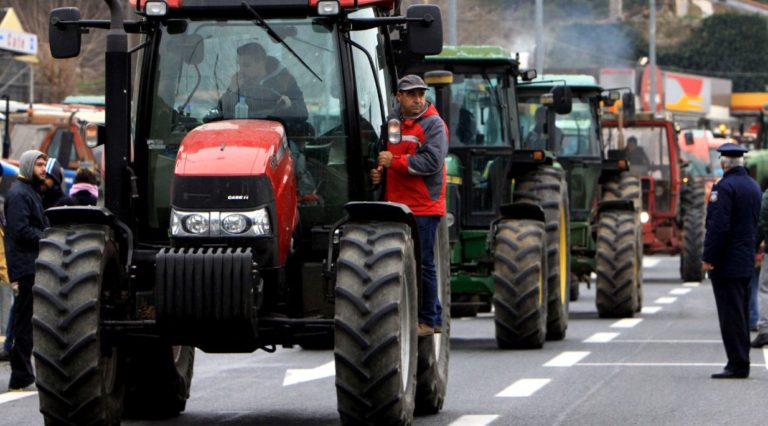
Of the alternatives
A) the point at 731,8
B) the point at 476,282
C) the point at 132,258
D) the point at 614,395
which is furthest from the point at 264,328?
the point at 731,8

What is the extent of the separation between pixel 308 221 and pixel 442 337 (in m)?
1.87

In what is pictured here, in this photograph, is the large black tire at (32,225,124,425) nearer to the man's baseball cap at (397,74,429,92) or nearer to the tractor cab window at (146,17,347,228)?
the tractor cab window at (146,17,347,228)

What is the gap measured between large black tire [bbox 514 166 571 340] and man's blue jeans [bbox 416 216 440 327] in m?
7.25

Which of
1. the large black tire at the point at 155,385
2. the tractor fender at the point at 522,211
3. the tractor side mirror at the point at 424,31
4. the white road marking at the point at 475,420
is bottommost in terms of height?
the white road marking at the point at 475,420

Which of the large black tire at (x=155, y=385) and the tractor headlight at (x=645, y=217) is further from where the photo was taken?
the tractor headlight at (x=645, y=217)

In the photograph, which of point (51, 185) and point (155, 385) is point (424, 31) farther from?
point (51, 185)

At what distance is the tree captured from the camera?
9219cm

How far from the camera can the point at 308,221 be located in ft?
37.1

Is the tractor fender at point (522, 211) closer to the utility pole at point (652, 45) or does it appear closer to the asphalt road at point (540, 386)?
the asphalt road at point (540, 386)

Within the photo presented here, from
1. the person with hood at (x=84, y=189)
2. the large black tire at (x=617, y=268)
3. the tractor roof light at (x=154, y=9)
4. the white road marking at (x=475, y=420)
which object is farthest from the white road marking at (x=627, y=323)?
the tractor roof light at (x=154, y=9)

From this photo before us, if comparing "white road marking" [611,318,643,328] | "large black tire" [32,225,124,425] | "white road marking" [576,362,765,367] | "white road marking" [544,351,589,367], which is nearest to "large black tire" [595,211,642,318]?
"white road marking" [611,318,643,328]

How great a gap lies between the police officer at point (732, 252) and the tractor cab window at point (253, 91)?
476 cm

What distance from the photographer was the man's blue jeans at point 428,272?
11836mm

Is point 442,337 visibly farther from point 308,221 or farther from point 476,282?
point 476,282
